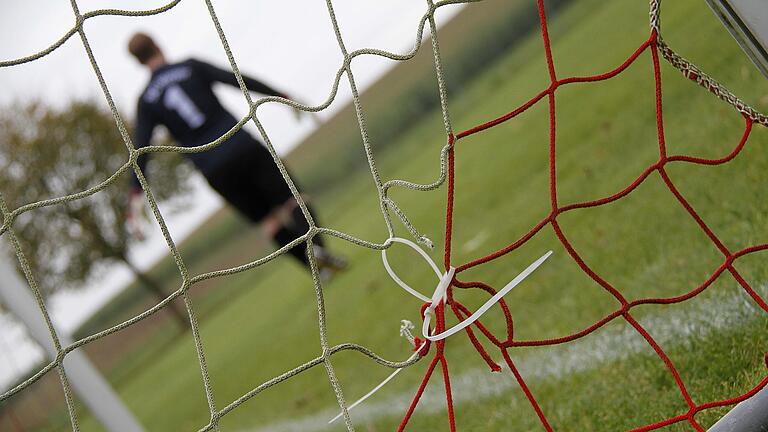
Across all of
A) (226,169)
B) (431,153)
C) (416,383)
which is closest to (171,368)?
(431,153)

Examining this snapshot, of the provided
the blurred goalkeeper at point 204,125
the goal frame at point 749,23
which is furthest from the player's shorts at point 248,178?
the goal frame at point 749,23

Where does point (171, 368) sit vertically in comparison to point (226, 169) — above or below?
above

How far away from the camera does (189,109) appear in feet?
14.1

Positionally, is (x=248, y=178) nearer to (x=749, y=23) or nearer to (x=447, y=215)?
(x=447, y=215)

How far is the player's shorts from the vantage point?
4.40m

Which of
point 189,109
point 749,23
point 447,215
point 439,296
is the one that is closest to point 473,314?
point 439,296

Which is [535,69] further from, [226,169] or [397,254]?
[226,169]

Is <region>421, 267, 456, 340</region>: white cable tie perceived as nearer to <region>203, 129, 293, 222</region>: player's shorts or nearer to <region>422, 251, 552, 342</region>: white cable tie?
<region>422, 251, 552, 342</region>: white cable tie

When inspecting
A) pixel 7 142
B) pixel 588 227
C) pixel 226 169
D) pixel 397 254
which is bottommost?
pixel 588 227

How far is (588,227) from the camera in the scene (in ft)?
10.3

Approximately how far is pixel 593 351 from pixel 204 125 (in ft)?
8.85

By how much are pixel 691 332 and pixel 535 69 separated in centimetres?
905

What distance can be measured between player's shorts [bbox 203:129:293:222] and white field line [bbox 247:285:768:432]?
1902 mm

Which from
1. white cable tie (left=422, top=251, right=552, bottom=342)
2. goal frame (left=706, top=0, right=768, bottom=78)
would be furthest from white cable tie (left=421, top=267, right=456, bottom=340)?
goal frame (left=706, top=0, right=768, bottom=78)
